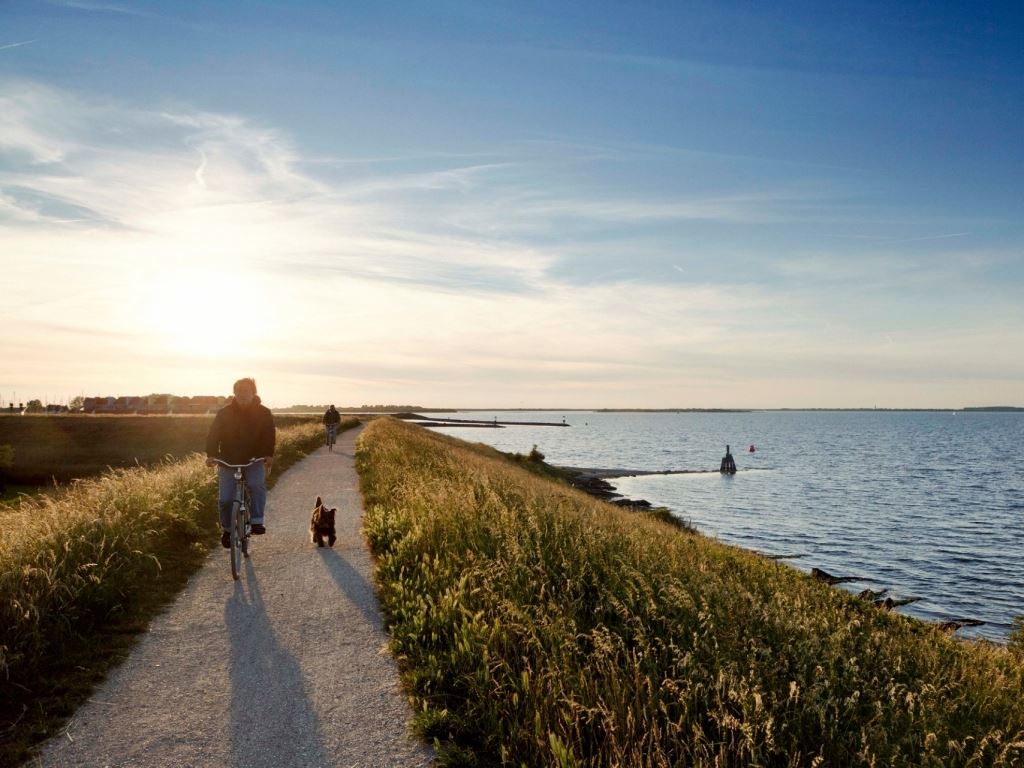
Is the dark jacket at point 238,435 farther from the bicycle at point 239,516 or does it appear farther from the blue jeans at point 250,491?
the blue jeans at point 250,491

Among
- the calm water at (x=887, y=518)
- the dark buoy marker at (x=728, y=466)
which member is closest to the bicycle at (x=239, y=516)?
the calm water at (x=887, y=518)

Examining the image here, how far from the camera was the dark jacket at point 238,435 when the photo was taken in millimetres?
10086

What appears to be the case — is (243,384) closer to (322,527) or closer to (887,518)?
(322,527)

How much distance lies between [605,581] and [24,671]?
5691 mm

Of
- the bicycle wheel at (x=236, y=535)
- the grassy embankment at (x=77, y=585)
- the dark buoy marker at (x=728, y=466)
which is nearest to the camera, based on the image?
the grassy embankment at (x=77, y=585)

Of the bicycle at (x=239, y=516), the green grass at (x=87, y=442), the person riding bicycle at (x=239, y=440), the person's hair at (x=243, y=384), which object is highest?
the person's hair at (x=243, y=384)

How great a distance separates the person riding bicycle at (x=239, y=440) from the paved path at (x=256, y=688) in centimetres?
114

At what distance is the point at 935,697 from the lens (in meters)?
6.23

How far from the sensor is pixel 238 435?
10.1 meters

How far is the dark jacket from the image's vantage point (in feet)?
33.1

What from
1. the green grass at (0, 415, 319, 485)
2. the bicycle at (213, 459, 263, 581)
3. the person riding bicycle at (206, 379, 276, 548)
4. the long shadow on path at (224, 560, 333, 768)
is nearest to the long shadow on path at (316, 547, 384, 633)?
the long shadow on path at (224, 560, 333, 768)

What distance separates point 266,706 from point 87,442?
58.7 metres

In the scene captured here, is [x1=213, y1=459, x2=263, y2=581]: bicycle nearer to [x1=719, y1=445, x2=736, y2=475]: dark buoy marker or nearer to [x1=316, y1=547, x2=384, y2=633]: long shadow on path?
[x1=316, y1=547, x2=384, y2=633]: long shadow on path

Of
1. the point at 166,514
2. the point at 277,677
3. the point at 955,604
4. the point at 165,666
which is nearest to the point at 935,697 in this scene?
the point at 277,677
